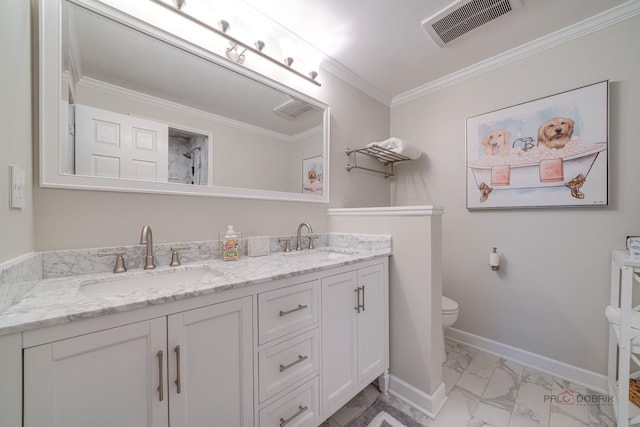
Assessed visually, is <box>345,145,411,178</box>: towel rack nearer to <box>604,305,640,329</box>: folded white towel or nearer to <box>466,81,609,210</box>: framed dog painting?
<box>466,81,609,210</box>: framed dog painting

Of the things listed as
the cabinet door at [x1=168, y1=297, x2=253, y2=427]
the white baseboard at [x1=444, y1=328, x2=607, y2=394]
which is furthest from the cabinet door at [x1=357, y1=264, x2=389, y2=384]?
the white baseboard at [x1=444, y1=328, x2=607, y2=394]

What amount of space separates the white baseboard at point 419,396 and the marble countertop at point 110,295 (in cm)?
93

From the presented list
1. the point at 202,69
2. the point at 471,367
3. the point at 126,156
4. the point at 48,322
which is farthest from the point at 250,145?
the point at 471,367

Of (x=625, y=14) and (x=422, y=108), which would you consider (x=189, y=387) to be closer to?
(x=422, y=108)

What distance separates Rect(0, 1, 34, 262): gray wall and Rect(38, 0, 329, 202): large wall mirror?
0.23 ft

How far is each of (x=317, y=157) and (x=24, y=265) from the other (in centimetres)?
157

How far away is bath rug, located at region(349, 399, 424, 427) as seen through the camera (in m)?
1.28

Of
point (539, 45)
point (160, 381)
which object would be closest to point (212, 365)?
point (160, 381)

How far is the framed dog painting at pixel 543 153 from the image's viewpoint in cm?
152

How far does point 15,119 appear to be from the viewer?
2.43 ft

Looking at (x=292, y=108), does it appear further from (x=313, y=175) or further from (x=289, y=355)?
(x=289, y=355)

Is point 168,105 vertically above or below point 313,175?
above

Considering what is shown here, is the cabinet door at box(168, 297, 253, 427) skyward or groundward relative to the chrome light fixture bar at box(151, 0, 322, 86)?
groundward

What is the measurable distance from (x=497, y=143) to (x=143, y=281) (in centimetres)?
252
